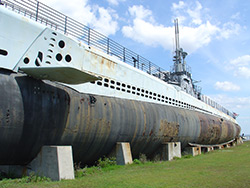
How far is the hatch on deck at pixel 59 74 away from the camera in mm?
6953

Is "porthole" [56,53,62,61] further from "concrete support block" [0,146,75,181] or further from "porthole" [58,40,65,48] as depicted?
"concrete support block" [0,146,75,181]

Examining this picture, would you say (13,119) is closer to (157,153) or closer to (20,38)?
(20,38)

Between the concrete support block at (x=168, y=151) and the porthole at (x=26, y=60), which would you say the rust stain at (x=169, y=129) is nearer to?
the concrete support block at (x=168, y=151)

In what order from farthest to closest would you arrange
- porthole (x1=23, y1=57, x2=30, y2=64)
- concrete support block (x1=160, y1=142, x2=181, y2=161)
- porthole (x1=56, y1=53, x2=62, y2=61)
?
concrete support block (x1=160, y1=142, x2=181, y2=161), porthole (x1=56, y1=53, x2=62, y2=61), porthole (x1=23, y1=57, x2=30, y2=64)

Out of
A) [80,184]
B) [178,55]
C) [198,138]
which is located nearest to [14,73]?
[80,184]

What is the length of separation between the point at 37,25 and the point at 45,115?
2960 mm

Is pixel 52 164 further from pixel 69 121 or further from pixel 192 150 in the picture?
pixel 192 150

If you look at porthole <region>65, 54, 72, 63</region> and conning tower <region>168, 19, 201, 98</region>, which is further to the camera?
conning tower <region>168, 19, 201, 98</region>

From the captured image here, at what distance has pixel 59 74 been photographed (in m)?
7.29

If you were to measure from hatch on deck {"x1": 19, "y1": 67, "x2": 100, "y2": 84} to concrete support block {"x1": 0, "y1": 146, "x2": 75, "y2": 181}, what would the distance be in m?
2.16

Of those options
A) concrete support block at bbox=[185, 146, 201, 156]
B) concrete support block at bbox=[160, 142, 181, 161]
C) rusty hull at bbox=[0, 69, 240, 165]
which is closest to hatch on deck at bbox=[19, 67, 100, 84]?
rusty hull at bbox=[0, 69, 240, 165]

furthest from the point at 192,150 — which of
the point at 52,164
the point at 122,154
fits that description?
the point at 52,164

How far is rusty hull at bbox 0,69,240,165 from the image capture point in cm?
691

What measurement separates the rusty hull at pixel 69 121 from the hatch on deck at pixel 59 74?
37 centimetres
